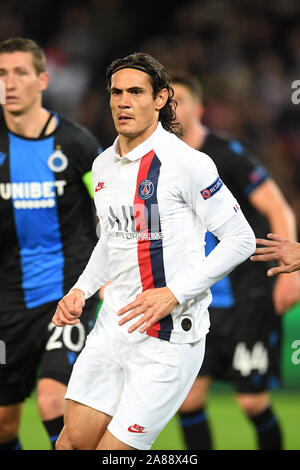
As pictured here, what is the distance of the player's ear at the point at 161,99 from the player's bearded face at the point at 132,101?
0.10ft

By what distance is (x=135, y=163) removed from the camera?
3553 mm

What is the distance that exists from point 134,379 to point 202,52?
7248 mm

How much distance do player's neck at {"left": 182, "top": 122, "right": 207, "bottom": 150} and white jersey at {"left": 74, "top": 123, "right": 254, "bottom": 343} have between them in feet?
→ 6.45

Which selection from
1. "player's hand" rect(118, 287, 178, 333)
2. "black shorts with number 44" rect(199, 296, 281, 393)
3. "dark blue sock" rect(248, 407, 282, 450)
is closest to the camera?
"player's hand" rect(118, 287, 178, 333)

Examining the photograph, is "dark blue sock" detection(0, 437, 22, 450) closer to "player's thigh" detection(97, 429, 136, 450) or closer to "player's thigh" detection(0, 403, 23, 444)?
"player's thigh" detection(0, 403, 23, 444)

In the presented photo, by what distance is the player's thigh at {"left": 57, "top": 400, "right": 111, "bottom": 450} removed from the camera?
350cm

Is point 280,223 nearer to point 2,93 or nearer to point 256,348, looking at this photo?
point 256,348

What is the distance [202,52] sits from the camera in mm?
10148

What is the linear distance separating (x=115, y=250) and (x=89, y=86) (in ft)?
21.7

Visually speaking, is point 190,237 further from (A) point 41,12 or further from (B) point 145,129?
(A) point 41,12

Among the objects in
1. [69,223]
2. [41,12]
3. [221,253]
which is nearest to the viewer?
A: [221,253]

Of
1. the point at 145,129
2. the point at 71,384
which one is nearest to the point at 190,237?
the point at 145,129

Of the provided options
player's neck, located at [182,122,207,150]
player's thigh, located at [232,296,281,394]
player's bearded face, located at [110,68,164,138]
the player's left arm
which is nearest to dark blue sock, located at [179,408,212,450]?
player's thigh, located at [232,296,281,394]

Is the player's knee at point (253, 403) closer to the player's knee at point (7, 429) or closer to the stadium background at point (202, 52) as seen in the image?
the player's knee at point (7, 429)
